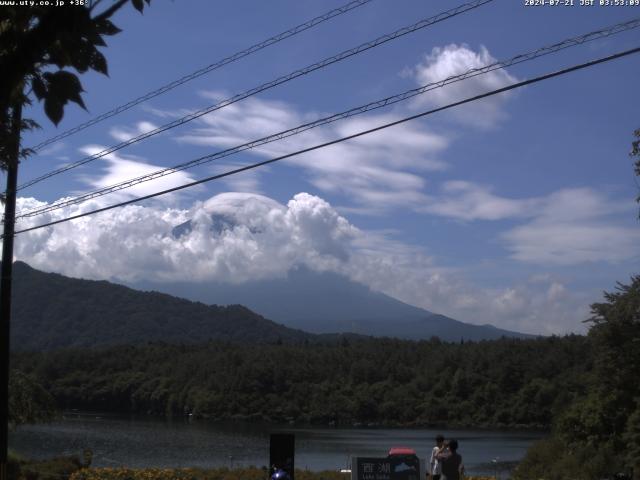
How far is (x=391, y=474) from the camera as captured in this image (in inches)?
611

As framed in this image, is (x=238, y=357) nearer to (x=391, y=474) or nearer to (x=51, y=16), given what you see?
(x=391, y=474)

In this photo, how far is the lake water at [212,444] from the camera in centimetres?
4253

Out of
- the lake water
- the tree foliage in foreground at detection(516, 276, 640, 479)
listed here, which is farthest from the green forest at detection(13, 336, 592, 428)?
the tree foliage in foreground at detection(516, 276, 640, 479)

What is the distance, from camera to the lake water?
4253 centimetres

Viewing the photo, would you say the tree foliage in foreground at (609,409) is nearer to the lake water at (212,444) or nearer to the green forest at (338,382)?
the lake water at (212,444)

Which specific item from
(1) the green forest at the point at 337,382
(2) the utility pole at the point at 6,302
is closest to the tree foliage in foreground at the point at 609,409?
(2) the utility pole at the point at 6,302

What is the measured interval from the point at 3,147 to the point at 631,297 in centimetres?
2495

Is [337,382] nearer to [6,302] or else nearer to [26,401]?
[26,401]

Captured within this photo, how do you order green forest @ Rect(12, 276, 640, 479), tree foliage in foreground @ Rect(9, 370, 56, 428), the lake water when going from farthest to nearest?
green forest @ Rect(12, 276, 640, 479), the lake water, tree foliage in foreground @ Rect(9, 370, 56, 428)

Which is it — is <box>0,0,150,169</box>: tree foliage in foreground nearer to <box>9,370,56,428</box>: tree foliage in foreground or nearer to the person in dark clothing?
the person in dark clothing

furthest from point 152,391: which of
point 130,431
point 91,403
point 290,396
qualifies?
point 130,431

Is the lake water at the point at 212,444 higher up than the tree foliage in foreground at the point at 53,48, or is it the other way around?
the tree foliage in foreground at the point at 53,48

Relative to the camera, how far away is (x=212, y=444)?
56.7 m

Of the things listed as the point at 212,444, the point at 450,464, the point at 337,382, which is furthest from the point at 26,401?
the point at 337,382
